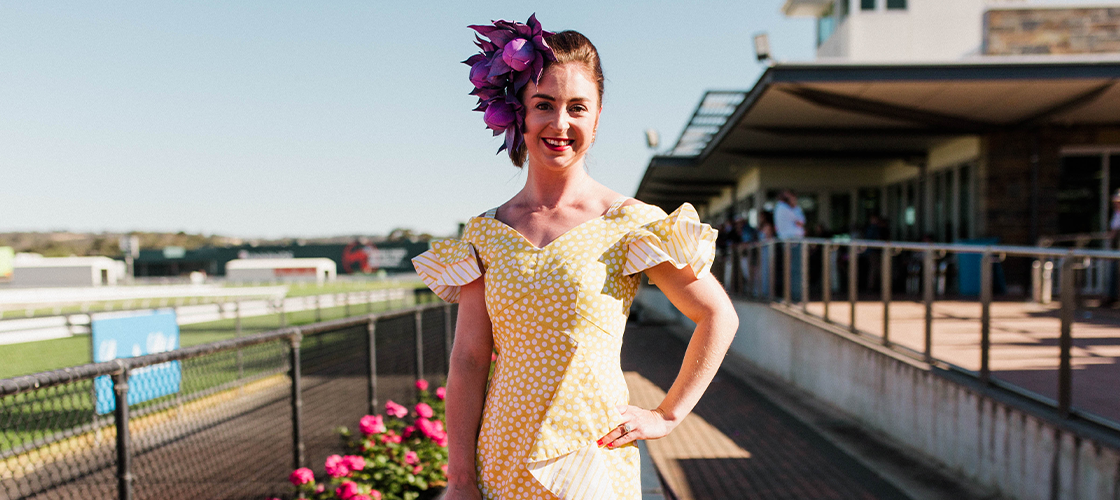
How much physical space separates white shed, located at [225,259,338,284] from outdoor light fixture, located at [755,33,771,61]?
70.8 m

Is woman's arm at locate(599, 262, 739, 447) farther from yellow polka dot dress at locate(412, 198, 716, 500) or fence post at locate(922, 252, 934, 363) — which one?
fence post at locate(922, 252, 934, 363)

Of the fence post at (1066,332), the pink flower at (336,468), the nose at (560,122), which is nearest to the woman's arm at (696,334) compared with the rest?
the nose at (560,122)

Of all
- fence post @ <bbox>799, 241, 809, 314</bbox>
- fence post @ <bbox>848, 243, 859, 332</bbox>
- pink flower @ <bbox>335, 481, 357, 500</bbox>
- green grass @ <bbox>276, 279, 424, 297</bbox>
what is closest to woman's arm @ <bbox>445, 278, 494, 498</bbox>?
pink flower @ <bbox>335, 481, 357, 500</bbox>

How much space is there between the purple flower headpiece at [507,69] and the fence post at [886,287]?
235 inches

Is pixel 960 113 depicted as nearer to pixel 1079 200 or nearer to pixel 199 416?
pixel 1079 200

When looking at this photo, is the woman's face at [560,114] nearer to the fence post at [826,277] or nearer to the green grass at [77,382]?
the green grass at [77,382]

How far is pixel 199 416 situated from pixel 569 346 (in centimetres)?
419

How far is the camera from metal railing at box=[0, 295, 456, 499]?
2662mm

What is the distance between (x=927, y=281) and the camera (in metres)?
5.81

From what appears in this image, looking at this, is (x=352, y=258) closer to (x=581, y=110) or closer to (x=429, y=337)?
(x=429, y=337)

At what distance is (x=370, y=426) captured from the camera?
3961 millimetres

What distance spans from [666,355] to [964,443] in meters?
7.84

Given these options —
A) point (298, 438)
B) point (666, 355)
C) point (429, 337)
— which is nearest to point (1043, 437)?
point (298, 438)

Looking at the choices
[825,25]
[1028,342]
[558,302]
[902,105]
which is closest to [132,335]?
[558,302]
